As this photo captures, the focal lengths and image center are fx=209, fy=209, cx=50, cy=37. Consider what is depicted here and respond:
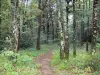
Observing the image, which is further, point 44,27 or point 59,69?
point 44,27

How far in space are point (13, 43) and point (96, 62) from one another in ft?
21.1

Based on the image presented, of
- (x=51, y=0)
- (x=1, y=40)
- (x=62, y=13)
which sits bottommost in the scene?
(x=1, y=40)

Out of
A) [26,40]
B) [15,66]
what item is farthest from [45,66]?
[26,40]

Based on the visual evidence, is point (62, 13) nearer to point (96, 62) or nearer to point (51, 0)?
point (96, 62)

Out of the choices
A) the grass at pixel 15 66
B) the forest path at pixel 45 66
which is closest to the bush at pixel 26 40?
the forest path at pixel 45 66

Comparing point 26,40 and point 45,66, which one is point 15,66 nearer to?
point 45,66

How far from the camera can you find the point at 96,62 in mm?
12367

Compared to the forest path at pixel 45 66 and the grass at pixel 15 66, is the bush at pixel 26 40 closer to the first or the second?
the forest path at pixel 45 66

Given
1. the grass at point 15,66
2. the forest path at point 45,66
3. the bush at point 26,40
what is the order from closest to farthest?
1. the grass at point 15,66
2. the forest path at point 45,66
3. the bush at point 26,40

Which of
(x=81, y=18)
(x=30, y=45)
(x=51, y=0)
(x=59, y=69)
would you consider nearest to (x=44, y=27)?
(x=51, y=0)

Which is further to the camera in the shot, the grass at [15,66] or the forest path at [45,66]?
the forest path at [45,66]

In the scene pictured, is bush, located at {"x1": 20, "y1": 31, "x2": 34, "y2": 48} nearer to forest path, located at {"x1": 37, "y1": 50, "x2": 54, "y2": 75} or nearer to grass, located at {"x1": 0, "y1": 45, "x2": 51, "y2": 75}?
forest path, located at {"x1": 37, "y1": 50, "x2": 54, "y2": 75}

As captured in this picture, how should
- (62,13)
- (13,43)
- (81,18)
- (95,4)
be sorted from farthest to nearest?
(81,18) → (62,13) → (13,43) → (95,4)

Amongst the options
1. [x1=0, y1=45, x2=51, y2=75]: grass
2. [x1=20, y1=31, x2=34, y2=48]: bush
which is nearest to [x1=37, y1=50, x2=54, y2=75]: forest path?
[x1=0, y1=45, x2=51, y2=75]: grass
